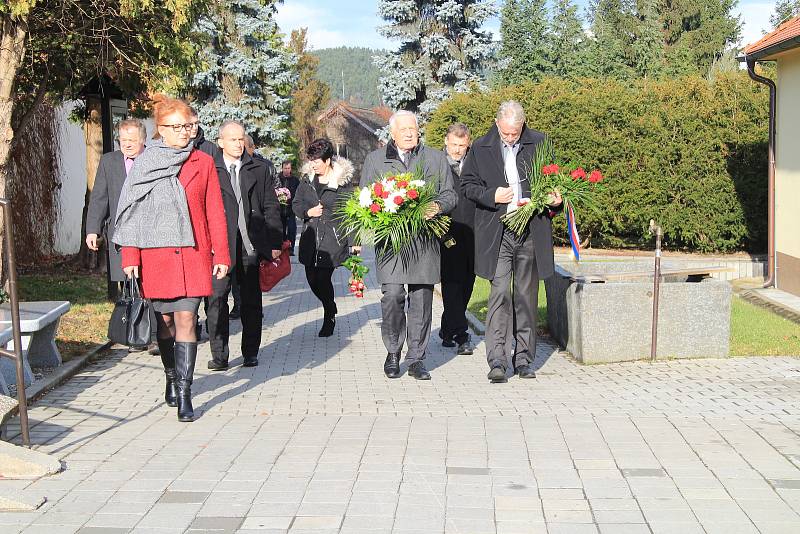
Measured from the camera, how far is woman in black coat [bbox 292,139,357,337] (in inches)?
424

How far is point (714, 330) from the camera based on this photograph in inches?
362

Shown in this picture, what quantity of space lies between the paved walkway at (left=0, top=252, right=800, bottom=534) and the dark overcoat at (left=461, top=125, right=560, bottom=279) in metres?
0.95

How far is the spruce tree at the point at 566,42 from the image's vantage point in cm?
4716

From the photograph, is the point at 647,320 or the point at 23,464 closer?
the point at 23,464

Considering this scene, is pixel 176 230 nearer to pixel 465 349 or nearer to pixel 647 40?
pixel 465 349

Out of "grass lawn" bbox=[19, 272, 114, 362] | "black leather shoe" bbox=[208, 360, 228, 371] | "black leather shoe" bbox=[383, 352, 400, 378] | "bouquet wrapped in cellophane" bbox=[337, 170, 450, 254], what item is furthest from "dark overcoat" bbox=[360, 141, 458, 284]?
"grass lawn" bbox=[19, 272, 114, 362]

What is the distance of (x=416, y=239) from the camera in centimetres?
859

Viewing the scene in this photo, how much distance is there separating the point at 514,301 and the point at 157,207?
3.11 m

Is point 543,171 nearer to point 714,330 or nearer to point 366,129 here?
point 714,330

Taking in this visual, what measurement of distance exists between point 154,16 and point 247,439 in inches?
259

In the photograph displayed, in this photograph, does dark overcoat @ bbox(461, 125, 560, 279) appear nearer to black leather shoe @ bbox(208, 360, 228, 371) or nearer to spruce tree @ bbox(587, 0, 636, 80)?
black leather shoe @ bbox(208, 360, 228, 371)

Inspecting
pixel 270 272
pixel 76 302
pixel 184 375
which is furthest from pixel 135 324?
pixel 76 302

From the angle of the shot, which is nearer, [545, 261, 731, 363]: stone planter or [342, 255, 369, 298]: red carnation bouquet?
[545, 261, 731, 363]: stone planter

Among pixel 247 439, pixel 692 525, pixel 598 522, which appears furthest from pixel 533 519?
pixel 247 439
